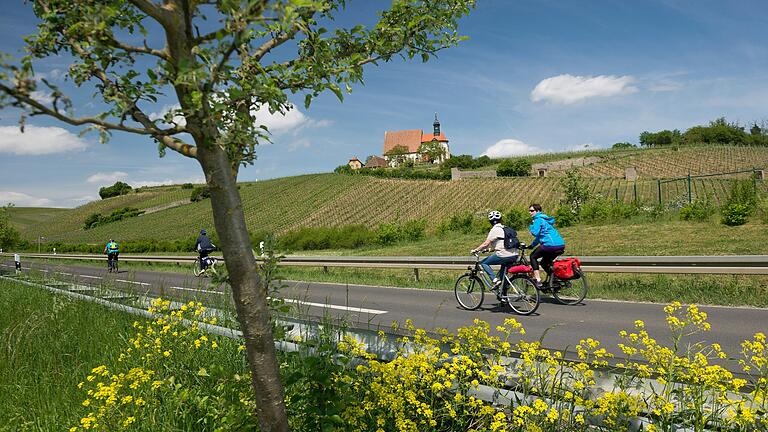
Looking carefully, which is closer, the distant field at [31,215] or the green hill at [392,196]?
the green hill at [392,196]

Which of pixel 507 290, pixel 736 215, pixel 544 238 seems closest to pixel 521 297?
pixel 507 290

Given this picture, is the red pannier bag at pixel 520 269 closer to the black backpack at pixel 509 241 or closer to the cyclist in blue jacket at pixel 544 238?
the black backpack at pixel 509 241

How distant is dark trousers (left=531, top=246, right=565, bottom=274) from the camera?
9.71m

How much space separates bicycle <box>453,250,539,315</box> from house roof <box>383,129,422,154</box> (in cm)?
14707

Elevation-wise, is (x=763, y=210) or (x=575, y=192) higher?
(x=575, y=192)

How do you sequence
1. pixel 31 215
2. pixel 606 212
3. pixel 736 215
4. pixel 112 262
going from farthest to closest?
pixel 31 215
pixel 112 262
pixel 606 212
pixel 736 215

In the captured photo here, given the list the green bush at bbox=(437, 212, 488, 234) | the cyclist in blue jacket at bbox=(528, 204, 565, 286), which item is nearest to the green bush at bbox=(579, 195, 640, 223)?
the green bush at bbox=(437, 212, 488, 234)

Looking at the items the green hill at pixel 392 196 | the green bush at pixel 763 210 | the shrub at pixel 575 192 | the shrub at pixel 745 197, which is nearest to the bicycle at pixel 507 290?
the green bush at pixel 763 210

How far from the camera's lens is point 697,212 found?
65.9 feet

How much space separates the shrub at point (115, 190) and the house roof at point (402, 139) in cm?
7589

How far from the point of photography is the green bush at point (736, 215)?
17.9m

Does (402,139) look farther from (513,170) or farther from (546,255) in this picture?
(546,255)

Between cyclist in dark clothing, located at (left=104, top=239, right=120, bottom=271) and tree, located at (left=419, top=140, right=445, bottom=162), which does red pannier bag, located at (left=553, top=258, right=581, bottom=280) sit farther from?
tree, located at (left=419, top=140, right=445, bottom=162)

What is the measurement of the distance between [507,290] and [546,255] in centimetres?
123
